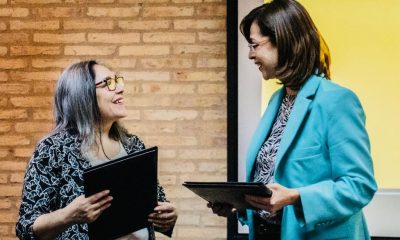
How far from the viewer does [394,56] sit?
317 centimetres

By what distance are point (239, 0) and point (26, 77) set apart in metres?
1.42

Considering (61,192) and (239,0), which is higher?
(239,0)

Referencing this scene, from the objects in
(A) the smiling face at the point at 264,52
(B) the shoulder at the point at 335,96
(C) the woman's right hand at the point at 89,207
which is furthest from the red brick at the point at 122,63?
(B) the shoulder at the point at 335,96

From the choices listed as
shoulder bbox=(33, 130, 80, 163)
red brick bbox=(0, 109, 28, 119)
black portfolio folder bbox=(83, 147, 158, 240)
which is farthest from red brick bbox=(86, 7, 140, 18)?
black portfolio folder bbox=(83, 147, 158, 240)

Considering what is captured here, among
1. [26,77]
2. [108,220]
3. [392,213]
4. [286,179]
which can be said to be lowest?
[392,213]

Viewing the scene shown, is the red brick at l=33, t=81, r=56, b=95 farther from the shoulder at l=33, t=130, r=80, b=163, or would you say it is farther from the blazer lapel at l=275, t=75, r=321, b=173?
the blazer lapel at l=275, t=75, r=321, b=173

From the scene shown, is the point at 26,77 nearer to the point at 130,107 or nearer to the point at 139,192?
the point at 130,107

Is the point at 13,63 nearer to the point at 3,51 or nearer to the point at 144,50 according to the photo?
the point at 3,51

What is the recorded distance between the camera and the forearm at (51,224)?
6.73ft

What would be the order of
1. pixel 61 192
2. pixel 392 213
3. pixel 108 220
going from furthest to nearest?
pixel 392 213 < pixel 61 192 < pixel 108 220

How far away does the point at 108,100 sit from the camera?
240 cm

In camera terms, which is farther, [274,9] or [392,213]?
[392,213]

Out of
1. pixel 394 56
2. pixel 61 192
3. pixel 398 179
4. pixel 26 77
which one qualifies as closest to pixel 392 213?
pixel 398 179

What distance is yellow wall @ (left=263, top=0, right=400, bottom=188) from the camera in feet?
10.3
